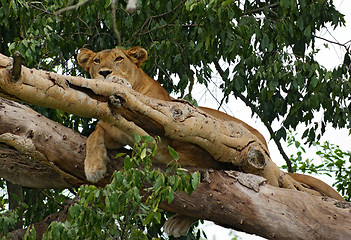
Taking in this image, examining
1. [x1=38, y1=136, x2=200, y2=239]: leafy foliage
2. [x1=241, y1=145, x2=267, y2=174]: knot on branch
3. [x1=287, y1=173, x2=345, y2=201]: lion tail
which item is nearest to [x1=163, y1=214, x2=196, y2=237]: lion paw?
[x1=241, y1=145, x2=267, y2=174]: knot on branch

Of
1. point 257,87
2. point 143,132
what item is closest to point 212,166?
point 143,132

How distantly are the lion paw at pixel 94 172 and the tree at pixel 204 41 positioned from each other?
1.44 m

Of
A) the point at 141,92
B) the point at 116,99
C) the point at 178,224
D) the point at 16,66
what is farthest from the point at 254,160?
the point at 16,66

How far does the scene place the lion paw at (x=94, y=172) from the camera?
4676 mm

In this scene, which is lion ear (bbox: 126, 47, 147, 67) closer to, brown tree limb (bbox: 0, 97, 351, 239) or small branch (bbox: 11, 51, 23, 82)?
brown tree limb (bbox: 0, 97, 351, 239)

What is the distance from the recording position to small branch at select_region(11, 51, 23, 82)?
10.6ft

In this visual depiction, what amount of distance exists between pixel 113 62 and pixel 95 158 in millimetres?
1021

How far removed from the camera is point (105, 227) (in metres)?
4.14

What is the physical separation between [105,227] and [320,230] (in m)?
1.55

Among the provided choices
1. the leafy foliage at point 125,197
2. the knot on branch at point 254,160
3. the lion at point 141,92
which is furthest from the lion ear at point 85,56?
the leafy foliage at point 125,197

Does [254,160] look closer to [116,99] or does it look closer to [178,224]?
[178,224]

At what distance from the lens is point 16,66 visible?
3.44 m

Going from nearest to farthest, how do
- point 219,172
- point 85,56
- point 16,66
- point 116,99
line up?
point 16,66 → point 116,99 → point 219,172 → point 85,56

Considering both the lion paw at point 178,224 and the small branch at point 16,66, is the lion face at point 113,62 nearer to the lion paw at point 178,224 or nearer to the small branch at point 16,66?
the lion paw at point 178,224
